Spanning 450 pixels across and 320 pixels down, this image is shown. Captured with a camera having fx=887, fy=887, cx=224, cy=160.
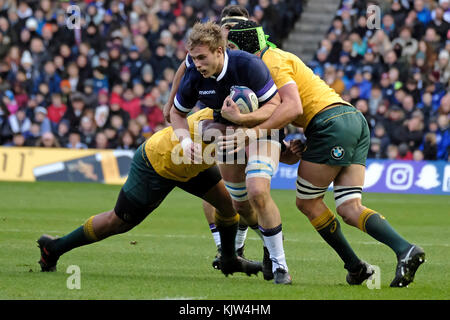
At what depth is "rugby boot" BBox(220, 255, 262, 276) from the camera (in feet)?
26.4

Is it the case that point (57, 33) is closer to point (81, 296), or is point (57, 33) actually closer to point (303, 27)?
point (303, 27)

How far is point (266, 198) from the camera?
23.4ft

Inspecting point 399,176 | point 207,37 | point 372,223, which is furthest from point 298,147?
point 399,176

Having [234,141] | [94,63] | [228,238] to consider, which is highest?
[234,141]

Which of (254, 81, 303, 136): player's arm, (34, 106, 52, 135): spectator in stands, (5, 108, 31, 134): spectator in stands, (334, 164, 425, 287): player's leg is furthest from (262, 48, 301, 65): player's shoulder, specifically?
(5, 108, 31, 134): spectator in stands

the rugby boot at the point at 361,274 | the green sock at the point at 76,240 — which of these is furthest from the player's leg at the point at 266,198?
the green sock at the point at 76,240

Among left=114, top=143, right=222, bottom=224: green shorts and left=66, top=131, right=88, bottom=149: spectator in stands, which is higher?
left=114, top=143, right=222, bottom=224: green shorts

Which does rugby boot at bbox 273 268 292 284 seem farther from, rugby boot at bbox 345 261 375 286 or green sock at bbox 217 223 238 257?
green sock at bbox 217 223 238 257

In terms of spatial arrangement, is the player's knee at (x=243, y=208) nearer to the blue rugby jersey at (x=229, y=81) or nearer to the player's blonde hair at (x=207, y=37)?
the blue rugby jersey at (x=229, y=81)

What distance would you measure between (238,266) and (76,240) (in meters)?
1.48

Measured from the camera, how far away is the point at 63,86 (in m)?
21.6

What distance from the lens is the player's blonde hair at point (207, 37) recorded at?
7066mm

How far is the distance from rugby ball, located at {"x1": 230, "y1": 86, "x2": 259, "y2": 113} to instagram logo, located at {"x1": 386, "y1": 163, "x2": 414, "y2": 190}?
12082 mm

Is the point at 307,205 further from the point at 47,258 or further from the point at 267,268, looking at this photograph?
the point at 47,258
